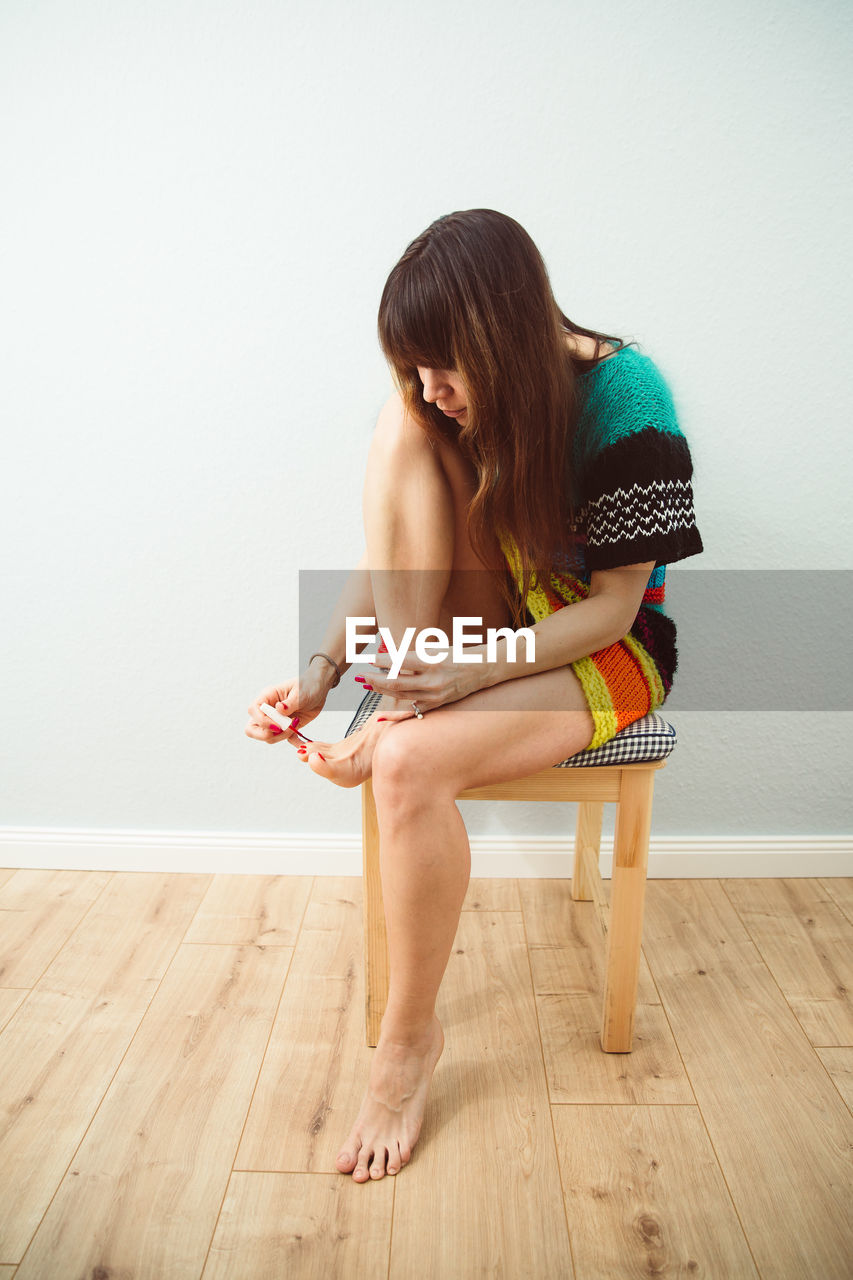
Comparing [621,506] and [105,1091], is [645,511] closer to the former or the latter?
[621,506]

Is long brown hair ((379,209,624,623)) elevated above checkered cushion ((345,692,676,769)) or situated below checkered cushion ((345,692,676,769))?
above

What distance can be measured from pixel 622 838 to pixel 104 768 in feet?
3.16

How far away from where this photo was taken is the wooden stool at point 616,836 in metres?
1.07

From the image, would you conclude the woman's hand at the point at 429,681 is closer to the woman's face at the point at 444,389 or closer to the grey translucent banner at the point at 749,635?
the woman's face at the point at 444,389

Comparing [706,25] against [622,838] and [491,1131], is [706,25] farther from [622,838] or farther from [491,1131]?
[491,1131]

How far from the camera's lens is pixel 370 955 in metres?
1.14

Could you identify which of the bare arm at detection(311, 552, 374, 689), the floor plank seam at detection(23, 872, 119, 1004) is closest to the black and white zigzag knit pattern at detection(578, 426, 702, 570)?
the bare arm at detection(311, 552, 374, 689)

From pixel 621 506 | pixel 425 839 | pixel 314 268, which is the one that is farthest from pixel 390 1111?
pixel 314 268

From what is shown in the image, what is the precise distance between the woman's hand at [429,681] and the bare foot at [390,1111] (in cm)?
40

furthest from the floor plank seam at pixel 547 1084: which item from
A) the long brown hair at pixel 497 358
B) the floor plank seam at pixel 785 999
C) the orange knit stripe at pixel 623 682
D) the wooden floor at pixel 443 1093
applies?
the long brown hair at pixel 497 358

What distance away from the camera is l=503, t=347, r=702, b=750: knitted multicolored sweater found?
0.98 metres

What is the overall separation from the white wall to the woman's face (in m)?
0.41

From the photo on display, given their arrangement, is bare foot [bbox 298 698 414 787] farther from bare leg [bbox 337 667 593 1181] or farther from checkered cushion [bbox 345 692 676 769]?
checkered cushion [bbox 345 692 676 769]

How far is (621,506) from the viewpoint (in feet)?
3.24
